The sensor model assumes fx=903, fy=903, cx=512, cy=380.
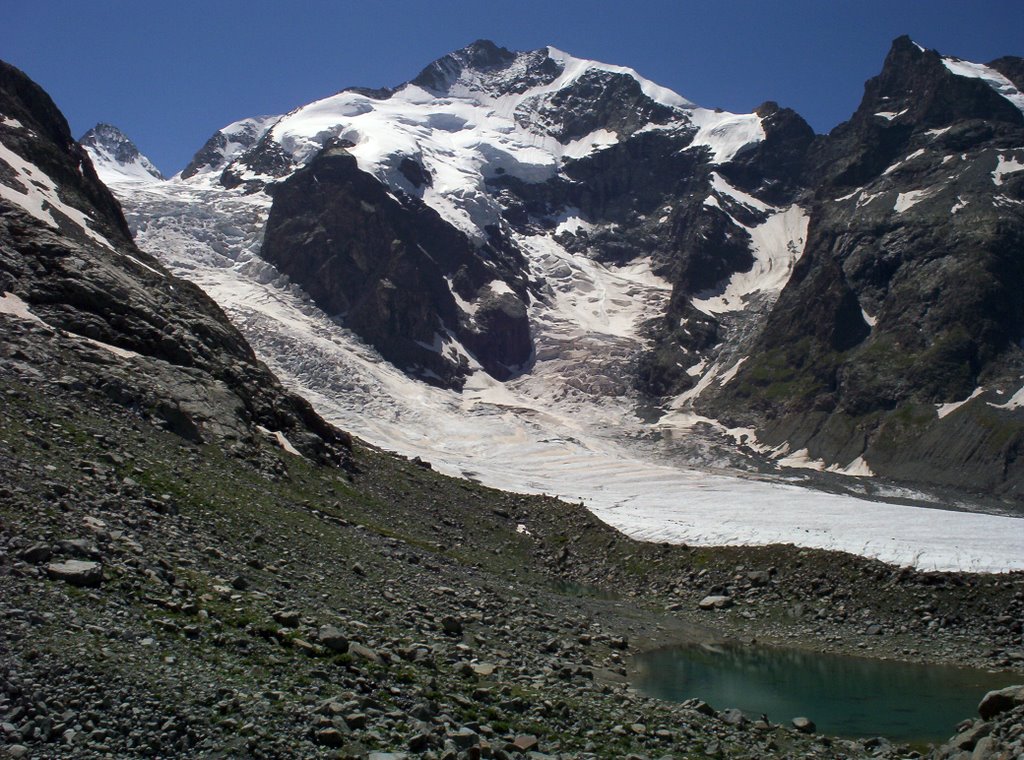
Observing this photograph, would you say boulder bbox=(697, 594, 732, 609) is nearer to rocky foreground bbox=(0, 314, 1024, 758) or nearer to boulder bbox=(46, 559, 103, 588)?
rocky foreground bbox=(0, 314, 1024, 758)

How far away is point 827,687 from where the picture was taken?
3606 centimetres

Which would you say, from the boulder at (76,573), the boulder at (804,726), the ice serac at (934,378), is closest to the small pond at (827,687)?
the boulder at (804,726)

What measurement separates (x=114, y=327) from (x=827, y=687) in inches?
1507

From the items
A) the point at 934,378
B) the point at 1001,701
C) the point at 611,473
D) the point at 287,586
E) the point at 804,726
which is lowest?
the point at 611,473

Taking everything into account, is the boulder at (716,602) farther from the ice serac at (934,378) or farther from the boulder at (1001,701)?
the ice serac at (934,378)

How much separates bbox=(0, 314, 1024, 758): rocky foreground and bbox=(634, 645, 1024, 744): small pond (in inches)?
60.0

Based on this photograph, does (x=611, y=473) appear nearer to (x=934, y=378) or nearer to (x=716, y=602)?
(x=934, y=378)

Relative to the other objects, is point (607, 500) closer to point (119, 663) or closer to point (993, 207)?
point (119, 663)

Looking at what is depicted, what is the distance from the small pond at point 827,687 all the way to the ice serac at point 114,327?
2447 cm

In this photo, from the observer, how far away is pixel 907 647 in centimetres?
4209

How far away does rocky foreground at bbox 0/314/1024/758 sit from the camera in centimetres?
1550

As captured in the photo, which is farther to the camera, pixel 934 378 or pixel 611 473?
pixel 934 378

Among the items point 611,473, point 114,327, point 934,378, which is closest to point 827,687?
point 114,327

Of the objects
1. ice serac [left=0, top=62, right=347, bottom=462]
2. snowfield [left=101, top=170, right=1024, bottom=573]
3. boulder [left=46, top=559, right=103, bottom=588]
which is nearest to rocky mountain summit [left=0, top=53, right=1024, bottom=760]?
boulder [left=46, top=559, right=103, bottom=588]
